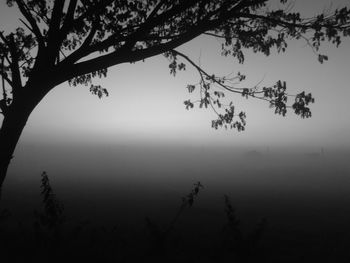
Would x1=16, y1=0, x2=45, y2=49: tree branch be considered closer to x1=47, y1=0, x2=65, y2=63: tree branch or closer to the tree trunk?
x1=47, y1=0, x2=65, y2=63: tree branch

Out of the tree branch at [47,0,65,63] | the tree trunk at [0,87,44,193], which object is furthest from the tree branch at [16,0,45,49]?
the tree trunk at [0,87,44,193]

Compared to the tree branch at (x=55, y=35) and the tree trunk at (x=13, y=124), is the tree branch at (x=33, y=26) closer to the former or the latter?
the tree branch at (x=55, y=35)

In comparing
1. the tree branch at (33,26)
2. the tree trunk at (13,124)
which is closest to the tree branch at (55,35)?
the tree branch at (33,26)

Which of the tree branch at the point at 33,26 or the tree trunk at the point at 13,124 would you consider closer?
the tree trunk at the point at 13,124

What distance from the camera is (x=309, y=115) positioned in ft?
17.5

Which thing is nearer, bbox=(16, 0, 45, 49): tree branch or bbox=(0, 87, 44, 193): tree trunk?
bbox=(0, 87, 44, 193): tree trunk

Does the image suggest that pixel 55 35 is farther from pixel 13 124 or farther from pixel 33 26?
pixel 13 124

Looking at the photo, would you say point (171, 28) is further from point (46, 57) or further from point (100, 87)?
point (46, 57)

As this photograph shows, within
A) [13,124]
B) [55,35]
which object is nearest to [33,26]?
[55,35]

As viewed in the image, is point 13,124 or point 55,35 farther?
point 55,35

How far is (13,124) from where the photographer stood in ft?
13.7

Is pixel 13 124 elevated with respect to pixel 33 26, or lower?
lower

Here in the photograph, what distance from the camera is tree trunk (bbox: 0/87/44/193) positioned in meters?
4.14

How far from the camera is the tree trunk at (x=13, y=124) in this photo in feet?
13.6
